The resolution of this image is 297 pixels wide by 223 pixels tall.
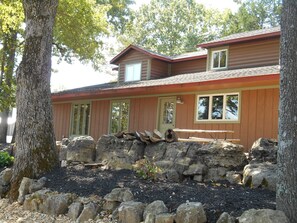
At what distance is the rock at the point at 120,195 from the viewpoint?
A: 485 centimetres

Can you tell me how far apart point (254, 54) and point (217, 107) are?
289 centimetres

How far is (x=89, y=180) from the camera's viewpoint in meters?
5.94

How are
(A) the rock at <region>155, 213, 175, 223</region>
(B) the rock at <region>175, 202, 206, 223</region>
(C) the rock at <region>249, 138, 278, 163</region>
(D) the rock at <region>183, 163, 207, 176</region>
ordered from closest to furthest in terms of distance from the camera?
1. (B) the rock at <region>175, 202, 206, 223</region>
2. (A) the rock at <region>155, 213, 175, 223</region>
3. (D) the rock at <region>183, 163, 207, 176</region>
4. (C) the rock at <region>249, 138, 278, 163</region>

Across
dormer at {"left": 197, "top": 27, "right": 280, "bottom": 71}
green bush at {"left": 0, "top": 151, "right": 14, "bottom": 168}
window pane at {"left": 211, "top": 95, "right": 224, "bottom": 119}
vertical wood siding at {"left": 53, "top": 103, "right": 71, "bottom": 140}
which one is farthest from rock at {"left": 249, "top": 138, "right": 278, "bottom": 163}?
vertical wood siding at {"left": 53, "top": 103, "right": 71, "bottom": 140}

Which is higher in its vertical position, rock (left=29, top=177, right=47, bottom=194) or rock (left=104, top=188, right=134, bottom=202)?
rock (left=104, top=188, right=134, bottom=202)

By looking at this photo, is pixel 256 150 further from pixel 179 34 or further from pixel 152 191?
pixel 179 34

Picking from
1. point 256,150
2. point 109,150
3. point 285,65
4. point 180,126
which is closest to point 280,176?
point 285,65

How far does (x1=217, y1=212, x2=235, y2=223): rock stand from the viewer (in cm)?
372

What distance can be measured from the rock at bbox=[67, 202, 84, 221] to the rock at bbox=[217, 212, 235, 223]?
2.17m

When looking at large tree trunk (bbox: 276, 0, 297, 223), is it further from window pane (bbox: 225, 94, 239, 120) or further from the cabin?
window pane (bbox: 225, 94, 239, 120)

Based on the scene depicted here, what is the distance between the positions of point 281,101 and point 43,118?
179 inches

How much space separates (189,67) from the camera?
A: 1560cm

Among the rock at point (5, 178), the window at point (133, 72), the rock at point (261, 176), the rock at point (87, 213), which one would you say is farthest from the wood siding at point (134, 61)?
the rock at point (87, 213)

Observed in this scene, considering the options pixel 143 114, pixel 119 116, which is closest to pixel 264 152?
pixel 143 114
